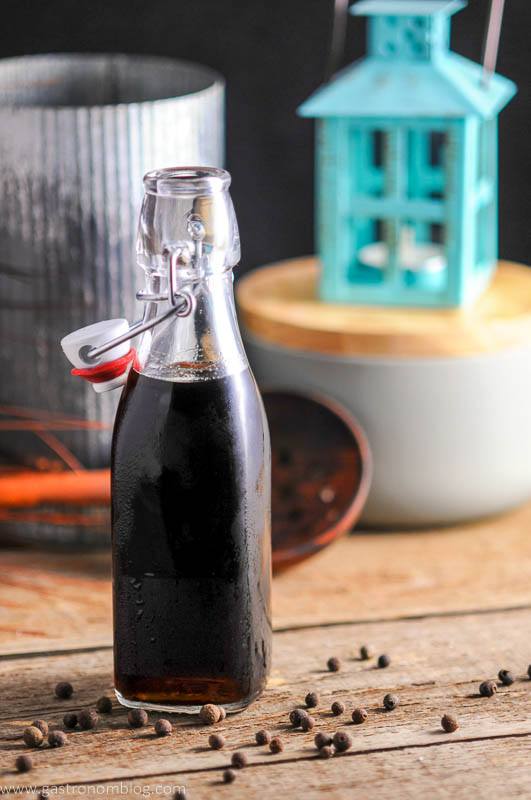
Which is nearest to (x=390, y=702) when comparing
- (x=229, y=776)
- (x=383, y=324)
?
(x=229, y=776)

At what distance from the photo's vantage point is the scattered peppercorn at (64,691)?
0.83 metres

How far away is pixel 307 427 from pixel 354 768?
398 millimetres

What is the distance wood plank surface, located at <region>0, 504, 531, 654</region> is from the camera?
95 cm

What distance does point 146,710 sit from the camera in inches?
31.4

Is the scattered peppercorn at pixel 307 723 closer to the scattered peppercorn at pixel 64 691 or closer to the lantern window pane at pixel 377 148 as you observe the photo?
the scattered peppercorn at pixel 64 691

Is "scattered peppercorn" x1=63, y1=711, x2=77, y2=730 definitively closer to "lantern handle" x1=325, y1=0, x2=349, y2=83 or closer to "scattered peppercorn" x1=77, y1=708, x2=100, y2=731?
"scattered peppercorn" x1=77, y1=708, x2=100, y2=731

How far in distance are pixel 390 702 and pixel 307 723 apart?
62mm

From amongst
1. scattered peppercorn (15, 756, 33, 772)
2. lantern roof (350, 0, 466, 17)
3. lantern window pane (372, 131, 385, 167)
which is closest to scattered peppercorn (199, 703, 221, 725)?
scattered peppercorn (15, 756, 33, 772)

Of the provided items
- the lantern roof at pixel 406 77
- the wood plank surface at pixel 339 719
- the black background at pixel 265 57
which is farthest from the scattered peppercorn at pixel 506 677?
the black background at pixel 265 57

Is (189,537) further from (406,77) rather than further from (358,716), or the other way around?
(406,77)

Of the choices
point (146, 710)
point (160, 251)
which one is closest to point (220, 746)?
point (146, 710)

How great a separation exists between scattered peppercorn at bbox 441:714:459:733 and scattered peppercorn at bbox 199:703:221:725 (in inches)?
5.8

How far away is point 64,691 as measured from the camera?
831mm

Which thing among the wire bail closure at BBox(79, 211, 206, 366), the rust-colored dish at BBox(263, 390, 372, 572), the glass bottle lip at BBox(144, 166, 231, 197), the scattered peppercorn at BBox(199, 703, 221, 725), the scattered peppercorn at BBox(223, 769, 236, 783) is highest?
the glass bottle lip at BBox(144, 166, 231, 197)
